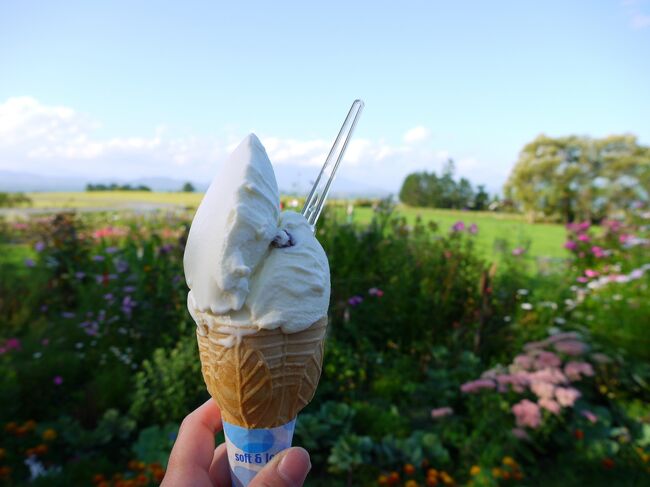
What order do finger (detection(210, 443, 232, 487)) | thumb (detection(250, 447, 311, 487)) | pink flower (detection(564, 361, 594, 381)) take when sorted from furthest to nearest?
pink flower (detection(564, 361, 594, 381)) → finger (detection(210, 443, 232, 487)) → thumb (detection(250, 447, 311, 487))

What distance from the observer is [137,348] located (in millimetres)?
3195

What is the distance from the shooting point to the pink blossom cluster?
251cm

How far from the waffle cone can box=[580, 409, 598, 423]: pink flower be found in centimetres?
212

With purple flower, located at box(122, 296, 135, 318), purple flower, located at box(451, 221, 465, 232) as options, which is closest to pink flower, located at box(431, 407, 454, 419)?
purple flower, located at box(451, 221, 465, 232)

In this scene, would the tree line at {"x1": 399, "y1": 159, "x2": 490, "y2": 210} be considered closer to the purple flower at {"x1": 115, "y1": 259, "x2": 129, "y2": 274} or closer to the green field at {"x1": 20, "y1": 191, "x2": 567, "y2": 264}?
the green field at {"x1": 20, "y1": 191, "x2": 567, "y2": 264}

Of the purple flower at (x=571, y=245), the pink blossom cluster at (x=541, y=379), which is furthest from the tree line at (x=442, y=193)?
the pink blossom cluster at (x=541, y=379)

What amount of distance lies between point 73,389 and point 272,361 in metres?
2.41

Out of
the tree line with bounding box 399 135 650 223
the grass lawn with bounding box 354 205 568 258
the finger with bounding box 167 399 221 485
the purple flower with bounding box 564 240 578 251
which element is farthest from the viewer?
the tree line with bounding box 399 135 650 223

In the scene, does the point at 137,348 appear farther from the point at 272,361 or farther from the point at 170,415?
the point at 272,361

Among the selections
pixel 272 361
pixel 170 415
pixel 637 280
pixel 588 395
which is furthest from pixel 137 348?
pixel 637 280

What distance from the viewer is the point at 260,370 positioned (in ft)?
3.89

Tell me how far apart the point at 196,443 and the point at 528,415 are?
6.10ft

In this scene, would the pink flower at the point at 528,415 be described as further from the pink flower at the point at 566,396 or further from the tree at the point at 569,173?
the tree at the point at 569,173

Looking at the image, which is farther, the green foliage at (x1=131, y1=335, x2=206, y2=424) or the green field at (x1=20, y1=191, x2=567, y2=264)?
the green field at (x1=20, y1=191, x2=567, y2=264)
